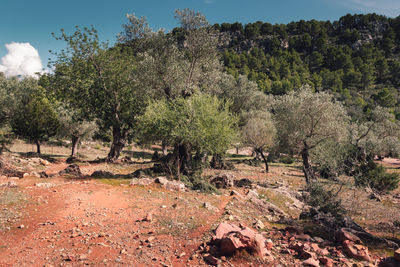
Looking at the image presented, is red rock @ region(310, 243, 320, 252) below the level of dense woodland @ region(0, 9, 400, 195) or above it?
below

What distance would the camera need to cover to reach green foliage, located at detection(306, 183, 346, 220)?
14.3 metres

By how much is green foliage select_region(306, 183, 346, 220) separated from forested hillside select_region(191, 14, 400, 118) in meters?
68.1

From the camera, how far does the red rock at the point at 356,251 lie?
323 inches

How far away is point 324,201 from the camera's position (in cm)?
1603

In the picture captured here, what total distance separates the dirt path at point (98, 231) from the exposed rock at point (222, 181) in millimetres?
4711

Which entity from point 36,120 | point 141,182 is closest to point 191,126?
point 141,182

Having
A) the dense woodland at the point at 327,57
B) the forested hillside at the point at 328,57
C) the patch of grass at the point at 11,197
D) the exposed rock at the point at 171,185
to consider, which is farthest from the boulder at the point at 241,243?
the dense woodland at the point at 327,57

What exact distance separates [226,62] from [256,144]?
94.4 metres

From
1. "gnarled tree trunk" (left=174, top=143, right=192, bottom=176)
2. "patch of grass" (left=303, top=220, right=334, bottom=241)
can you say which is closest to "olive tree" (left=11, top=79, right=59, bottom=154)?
"gnarled tree trunk" (left=174, top=143, right=192, bottom=176)

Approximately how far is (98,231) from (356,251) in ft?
31.7

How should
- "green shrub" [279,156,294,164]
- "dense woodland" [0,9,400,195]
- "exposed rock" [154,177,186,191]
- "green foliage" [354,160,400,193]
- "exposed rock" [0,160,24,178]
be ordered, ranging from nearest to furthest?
"exposed rock" [154,177,186,191] < "exposed rock" [0,160,24,178] < "dense woodland" [0,9,400,195] < "green foliage" [354,160,400,193] < "green shrub" [279,156,294,164]

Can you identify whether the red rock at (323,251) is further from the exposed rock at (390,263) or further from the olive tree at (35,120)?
the olive tree at (35,120)

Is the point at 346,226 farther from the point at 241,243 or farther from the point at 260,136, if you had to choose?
the point at 260,136

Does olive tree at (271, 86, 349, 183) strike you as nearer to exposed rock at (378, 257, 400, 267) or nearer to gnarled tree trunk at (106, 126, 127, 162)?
exposed rock at (378, 257, 400, 267)
